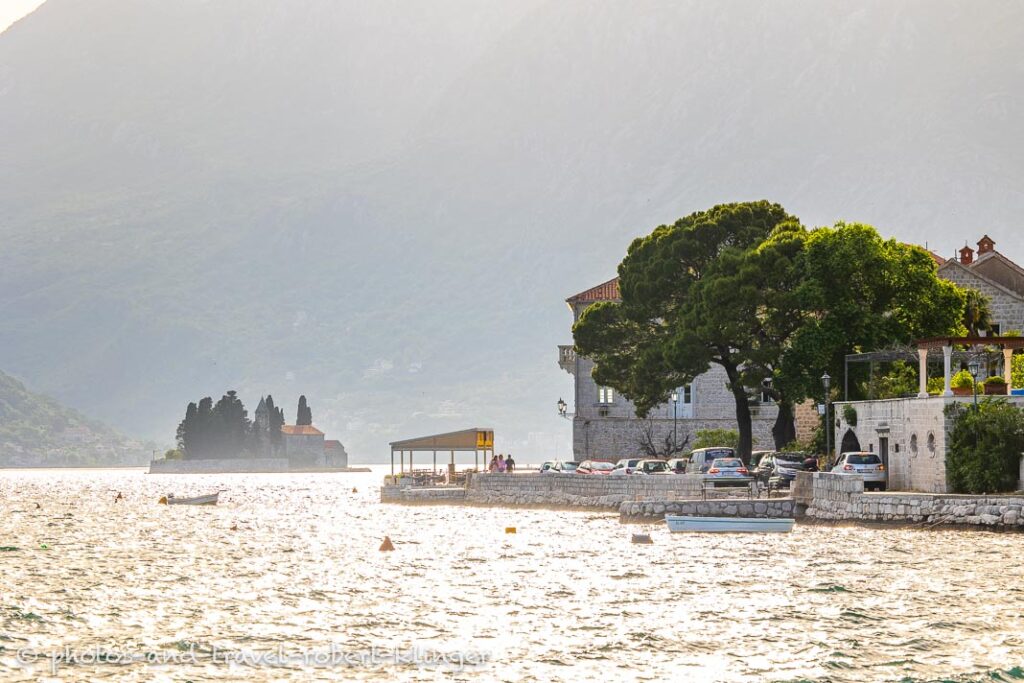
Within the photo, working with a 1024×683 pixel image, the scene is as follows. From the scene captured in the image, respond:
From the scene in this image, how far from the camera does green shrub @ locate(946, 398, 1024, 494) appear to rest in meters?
51.2

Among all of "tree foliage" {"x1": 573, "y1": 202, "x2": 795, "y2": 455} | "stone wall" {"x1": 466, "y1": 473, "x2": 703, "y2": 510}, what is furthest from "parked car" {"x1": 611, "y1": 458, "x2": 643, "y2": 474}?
"tree foliage" {"x1": 573, "y1": 202, "x2": 795, "y2": 455}

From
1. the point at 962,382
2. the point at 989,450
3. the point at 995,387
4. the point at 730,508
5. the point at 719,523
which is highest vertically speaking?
the point at 962,382

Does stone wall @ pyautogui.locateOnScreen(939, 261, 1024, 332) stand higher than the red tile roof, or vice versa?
the red tile roof

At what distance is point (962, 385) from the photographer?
5453 centimetres

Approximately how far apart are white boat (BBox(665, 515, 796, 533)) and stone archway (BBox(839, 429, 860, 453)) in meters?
7.76

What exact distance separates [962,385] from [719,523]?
1007 cm

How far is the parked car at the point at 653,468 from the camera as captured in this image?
73312 mm

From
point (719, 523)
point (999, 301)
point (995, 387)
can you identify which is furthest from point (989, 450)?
point (999, 301)

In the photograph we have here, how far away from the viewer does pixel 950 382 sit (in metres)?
55.2

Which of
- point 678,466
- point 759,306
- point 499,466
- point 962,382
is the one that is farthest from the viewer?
point 499,466

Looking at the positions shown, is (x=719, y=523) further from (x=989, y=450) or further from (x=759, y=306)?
(x=759, y=306)

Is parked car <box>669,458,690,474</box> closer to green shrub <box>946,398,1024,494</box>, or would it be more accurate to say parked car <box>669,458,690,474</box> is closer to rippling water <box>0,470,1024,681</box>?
rippling water <box>0,470,1024,681</box>

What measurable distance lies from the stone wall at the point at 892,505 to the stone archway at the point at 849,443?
13.1ft

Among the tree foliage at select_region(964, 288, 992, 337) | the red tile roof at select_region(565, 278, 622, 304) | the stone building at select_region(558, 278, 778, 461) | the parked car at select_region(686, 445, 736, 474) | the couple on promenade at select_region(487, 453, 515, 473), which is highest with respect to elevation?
the red tile roof at select_region(565, 278, 622, 304)
